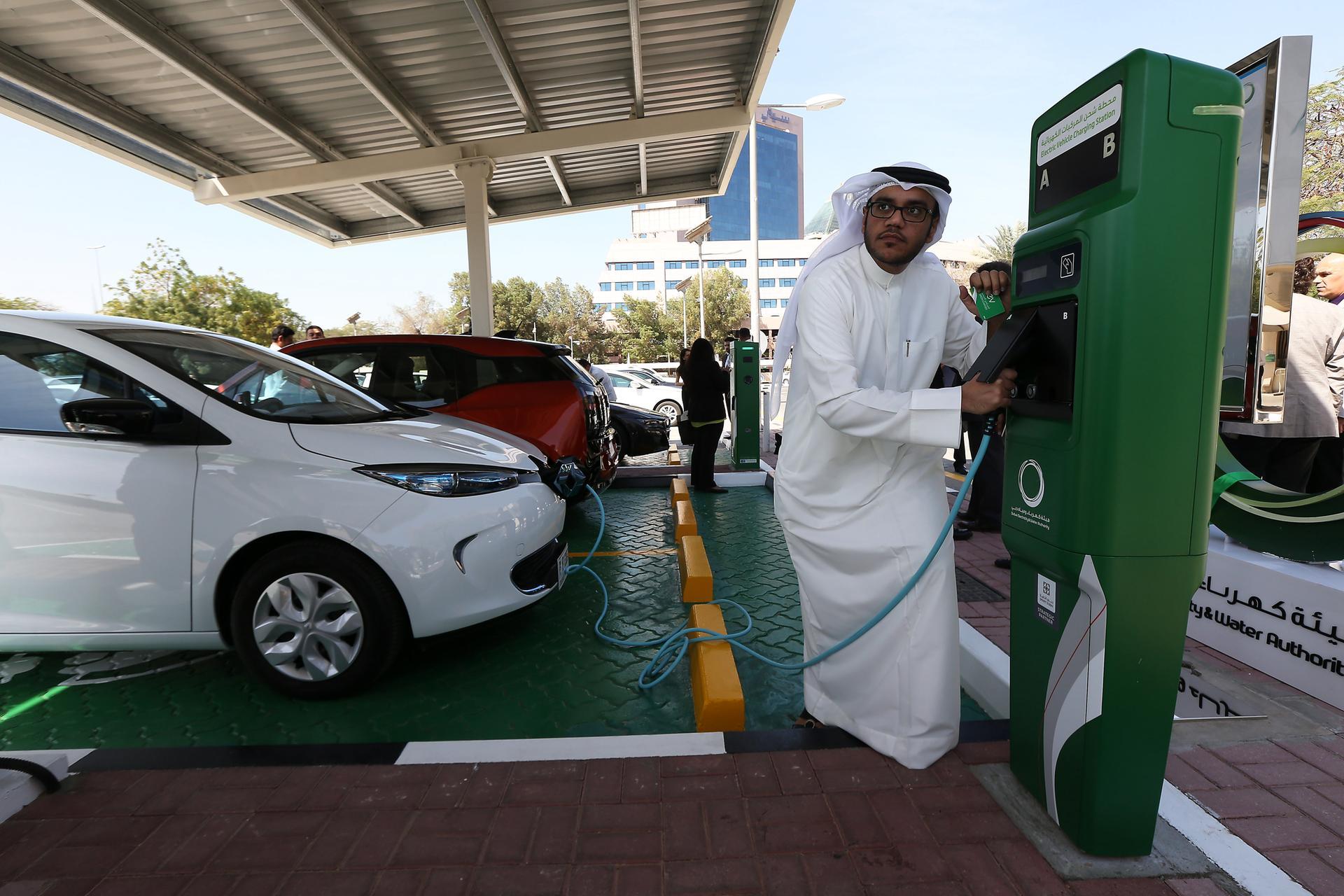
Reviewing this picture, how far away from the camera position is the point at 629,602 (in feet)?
14.0

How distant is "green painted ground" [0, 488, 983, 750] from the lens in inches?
111

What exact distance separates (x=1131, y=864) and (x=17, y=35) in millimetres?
10562

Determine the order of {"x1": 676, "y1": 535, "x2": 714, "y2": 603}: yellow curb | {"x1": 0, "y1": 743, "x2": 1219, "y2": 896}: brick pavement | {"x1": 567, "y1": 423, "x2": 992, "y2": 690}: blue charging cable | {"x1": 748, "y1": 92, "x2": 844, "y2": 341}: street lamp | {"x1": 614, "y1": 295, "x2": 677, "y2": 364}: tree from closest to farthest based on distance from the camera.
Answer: {"x1": 0, "y1": 743, "x2": 1219, "y2": 896}: brick pavement < {"x1": 567, "y1": 423, "x2": 992, "y2": 690}: blue charging cable < {"x1": 676, "y1": 535, "x2": 714, "y2": 603}: yellow curb < {"x1": 748, "y1": 92, "x2": 844, "y2": 341}: street lamp < {"x1": 614, "y1": 295, "x2": 677, "y2": 364}: tree

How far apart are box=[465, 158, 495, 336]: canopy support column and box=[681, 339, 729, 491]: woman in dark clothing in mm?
4696

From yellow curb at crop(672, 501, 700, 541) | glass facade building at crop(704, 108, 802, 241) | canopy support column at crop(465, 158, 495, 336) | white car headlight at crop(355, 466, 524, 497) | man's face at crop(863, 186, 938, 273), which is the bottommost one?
yellow curb at crop(672, 501, 700, 541)

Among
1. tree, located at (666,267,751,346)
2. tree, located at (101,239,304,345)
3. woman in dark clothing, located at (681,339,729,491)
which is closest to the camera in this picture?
woman in dark clothing, located at (681,339,729,491)

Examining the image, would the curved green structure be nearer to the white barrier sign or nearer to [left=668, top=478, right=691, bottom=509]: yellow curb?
the white barrier sign

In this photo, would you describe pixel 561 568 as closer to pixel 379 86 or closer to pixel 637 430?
pixel 637 430

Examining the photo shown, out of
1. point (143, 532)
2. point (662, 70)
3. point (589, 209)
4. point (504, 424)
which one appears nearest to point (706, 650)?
point (143, 532)

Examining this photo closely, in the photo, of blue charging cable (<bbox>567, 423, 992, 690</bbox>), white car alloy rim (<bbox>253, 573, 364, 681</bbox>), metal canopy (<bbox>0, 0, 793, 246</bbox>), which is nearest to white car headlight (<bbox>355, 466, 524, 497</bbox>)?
white car alloy rim (<bbox>253, 573, 364, 681</bbox>)

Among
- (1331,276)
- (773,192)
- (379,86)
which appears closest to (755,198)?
(379,86)

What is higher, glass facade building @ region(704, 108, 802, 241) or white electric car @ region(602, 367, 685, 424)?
glass facade building @ region(704, 108, 802, 241)

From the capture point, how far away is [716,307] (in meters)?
58.9

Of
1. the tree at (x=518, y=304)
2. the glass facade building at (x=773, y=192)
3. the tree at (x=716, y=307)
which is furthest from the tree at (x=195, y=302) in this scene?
the glass facade building at (x=773, y=192)
